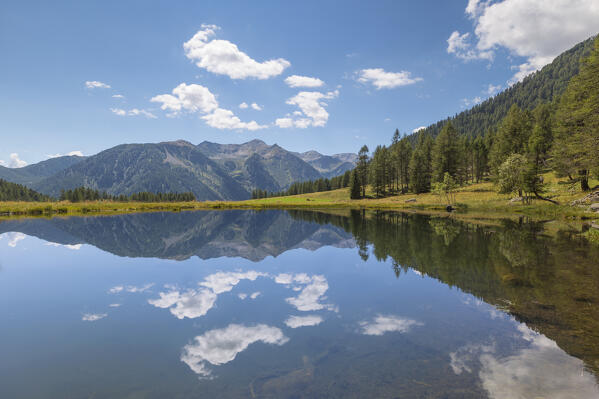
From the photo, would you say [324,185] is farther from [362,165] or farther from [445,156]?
[445,156]

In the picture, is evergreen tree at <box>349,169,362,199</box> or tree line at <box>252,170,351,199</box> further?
tree line at <box>252,170,351,199</box>

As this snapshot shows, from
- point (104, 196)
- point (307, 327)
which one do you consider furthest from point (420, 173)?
point (104, 196)

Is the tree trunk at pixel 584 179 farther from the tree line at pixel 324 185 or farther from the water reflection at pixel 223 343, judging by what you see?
the tree line at pixel 324 185

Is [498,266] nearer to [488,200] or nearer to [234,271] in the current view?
[234,271]

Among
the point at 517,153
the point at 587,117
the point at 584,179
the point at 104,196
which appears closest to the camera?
the point at 587,117

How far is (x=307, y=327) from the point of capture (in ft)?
33.2

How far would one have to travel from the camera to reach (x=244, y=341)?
29.8 feet

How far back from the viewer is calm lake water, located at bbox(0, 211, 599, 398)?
22.0 ft

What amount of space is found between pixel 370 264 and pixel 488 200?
66850 millimetres

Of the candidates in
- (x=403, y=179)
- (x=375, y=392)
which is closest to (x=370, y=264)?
(x=375, y=392)

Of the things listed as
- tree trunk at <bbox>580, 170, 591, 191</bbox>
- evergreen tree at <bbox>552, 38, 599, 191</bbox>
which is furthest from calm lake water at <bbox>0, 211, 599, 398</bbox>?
tree trunk at <bbox>580, 170, 591, 191</bbox>

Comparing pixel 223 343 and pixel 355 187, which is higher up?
pixel 355 187

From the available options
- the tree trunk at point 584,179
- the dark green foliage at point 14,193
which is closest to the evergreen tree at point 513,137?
the tree trunk at point 584,179

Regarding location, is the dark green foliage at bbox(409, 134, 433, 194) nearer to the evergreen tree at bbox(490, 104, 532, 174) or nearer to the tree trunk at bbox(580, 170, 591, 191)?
the evergreen tree at bbox(490, 104, 532, 174)
